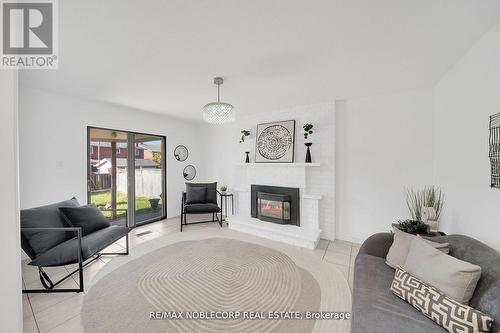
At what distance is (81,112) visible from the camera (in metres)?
3.25

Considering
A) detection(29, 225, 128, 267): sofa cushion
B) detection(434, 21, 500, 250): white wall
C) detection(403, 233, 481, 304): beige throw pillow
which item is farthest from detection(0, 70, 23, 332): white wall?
detection(434, 21, 500, 250): white wall

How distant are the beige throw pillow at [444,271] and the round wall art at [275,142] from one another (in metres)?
2.43

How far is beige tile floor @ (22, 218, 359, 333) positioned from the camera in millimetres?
1612

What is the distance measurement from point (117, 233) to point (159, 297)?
114cm

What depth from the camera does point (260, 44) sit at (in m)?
1.76

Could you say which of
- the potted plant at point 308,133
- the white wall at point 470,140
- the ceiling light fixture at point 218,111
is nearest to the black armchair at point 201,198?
the potted plant at point 308,133

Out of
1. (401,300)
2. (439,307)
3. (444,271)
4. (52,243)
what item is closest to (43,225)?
→ (52,243)

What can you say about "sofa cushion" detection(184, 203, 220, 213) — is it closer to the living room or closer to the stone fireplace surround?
the living room

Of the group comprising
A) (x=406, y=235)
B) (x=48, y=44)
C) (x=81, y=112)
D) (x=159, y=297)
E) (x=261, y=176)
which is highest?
(x=48, y=44)

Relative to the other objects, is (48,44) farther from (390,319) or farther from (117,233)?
(390,319)

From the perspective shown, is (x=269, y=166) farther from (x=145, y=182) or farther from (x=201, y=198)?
(x=145, y=182)

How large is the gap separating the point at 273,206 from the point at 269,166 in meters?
0.82

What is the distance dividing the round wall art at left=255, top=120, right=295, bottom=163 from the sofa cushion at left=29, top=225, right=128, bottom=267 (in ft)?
9.33

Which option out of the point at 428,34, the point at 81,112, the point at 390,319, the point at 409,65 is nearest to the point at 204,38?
the point at 428,34
